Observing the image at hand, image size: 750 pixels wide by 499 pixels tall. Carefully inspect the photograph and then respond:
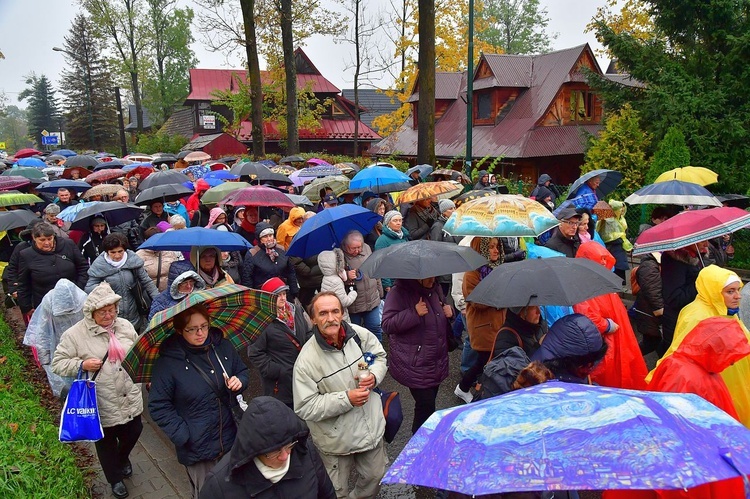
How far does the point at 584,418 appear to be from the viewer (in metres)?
2.02

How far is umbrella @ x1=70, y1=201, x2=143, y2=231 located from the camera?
7984 mm

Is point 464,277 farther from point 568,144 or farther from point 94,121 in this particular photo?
point 94,121

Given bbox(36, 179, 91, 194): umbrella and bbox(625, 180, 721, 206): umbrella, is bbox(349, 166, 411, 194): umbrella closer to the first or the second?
bbox(625, 180, 721, 206): umbrella

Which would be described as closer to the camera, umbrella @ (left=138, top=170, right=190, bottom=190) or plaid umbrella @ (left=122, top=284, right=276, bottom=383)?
plaid umbrella @ (left=122, top=284, right=276, bottom=383)

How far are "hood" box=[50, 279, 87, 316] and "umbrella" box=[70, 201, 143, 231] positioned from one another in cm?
250

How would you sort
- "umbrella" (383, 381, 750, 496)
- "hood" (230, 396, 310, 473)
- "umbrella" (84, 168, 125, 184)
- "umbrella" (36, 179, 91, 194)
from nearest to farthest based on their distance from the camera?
"umbrella" (383, 381, 750, 496)
"hood" (230, 396, 310, 473)
"umbrella" (36, 179, 91, 194)
"umbrella" (84, 168, 125, 184)

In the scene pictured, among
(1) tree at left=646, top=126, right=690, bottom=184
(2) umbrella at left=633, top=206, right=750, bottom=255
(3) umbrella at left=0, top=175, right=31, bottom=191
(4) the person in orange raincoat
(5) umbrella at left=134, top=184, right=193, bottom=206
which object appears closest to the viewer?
(4) the person in orange raincoat

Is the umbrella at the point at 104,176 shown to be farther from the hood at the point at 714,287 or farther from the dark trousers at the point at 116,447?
the hood at the point at 714,287

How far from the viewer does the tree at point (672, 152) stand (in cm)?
1270

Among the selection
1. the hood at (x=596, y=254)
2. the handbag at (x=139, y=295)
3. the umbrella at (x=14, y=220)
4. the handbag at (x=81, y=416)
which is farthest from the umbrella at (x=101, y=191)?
the hood at (x=596, y=254)

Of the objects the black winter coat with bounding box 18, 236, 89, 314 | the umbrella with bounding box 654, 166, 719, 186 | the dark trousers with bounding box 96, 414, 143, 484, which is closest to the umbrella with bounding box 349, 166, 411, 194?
the umbrella with bounding box 654, 166, 719, 186

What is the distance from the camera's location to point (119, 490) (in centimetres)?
483

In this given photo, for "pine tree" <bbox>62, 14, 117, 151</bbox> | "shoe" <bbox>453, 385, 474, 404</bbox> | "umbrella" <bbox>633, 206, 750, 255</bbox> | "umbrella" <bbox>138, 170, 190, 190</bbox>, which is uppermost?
"pine tree" <bbox>62, 14, 117, 151</bbox>

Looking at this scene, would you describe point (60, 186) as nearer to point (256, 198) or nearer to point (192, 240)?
point (256, 198)
